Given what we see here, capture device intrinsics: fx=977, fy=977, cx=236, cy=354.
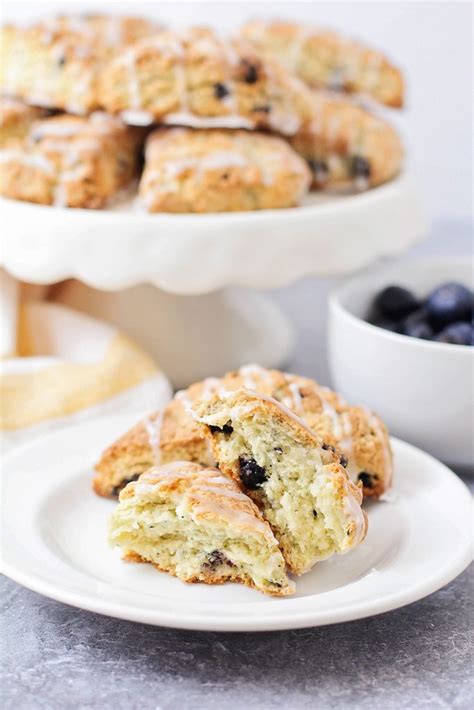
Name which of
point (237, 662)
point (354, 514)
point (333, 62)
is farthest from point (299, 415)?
point (333, 62)

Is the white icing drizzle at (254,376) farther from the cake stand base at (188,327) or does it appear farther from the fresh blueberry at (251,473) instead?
the cake stand base at (188,327)

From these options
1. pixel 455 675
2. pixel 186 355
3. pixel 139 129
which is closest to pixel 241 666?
pixel 455 675

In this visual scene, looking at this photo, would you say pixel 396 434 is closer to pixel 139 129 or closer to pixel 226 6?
pixel 139 129

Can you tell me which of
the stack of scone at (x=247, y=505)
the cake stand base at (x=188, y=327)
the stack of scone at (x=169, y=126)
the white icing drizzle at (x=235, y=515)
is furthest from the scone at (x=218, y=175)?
the white icing drizzle at (x=235, y=515)

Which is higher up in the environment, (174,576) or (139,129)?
(139,129)

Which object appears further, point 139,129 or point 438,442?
point 139,129

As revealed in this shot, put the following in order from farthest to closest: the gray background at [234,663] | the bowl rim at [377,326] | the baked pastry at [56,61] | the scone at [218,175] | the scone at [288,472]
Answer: the baked pastry at [56,61], the scone at [218,175], the bowl rim at [377,326], the scone at [288,472], the gray background at [234,663]

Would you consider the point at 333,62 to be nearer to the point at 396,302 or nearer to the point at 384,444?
the point at 396,302
